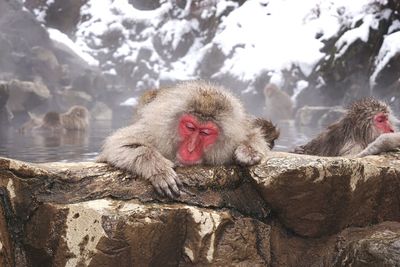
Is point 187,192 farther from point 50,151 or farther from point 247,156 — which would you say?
point 50,151

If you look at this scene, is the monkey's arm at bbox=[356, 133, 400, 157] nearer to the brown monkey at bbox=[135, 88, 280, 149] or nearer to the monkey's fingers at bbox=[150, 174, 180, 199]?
the brown monkey at bbox=[135, 88, 280, 149]

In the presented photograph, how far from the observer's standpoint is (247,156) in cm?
277

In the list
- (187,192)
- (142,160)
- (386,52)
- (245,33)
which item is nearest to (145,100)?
(142,160)

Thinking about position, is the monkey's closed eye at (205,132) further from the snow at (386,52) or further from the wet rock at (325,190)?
the snow at (386,52)

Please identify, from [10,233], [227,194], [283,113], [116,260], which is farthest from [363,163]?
[283,113]

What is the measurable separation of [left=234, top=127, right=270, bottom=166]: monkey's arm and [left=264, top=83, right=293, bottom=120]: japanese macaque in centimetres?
1326

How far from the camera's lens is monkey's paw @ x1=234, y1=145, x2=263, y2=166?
9.01 ft

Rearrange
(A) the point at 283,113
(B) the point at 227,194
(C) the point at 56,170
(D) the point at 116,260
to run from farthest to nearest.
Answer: (A) the point at 283,113
(B) the point at 227,194
(C) the point at 56,170
(D) the point at 116,260

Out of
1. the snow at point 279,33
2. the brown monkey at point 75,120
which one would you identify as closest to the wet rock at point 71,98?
the snow at point 279,33

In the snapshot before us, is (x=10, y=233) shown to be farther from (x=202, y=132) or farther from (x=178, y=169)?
(x=202, y=132)

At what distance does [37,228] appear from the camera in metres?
2.35

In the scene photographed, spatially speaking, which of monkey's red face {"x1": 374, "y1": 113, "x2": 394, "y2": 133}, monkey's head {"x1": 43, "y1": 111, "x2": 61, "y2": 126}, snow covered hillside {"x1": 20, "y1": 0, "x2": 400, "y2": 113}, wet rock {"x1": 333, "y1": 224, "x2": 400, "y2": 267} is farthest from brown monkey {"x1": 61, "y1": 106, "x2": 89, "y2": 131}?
wet rock {"x1": 333, "y1": 224, "x2": 400, "y2": 267}

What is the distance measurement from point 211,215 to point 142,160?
19.2 inches

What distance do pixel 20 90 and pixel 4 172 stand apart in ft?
51.4
